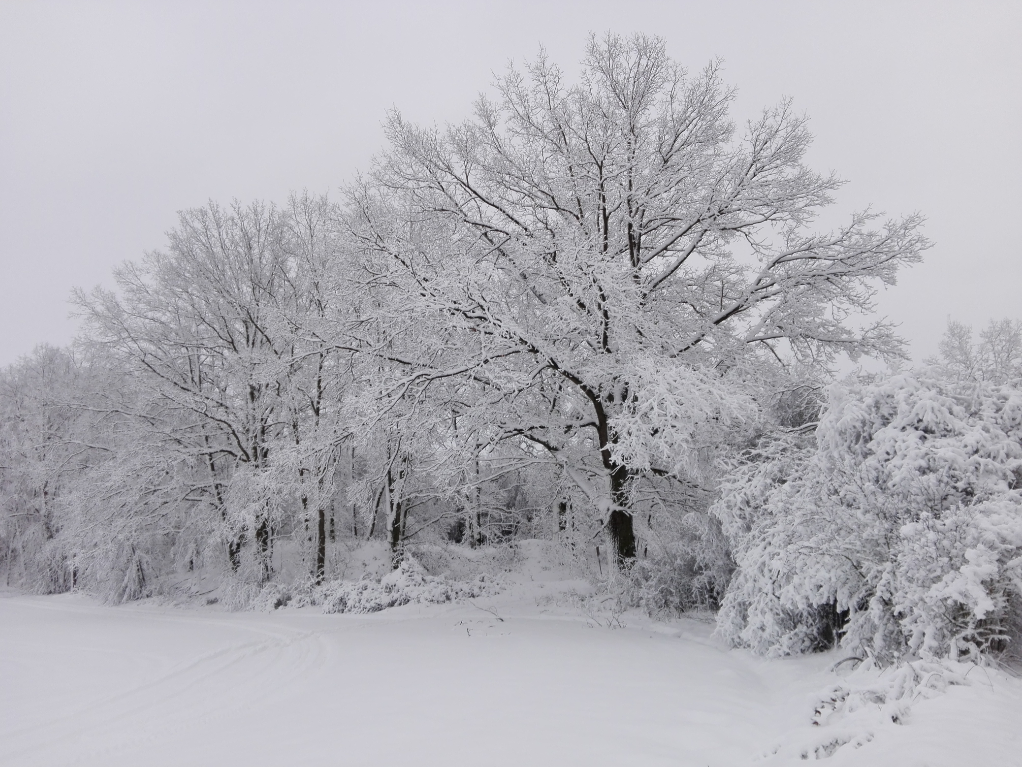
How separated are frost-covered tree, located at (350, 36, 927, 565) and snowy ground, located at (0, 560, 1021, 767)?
3.33m

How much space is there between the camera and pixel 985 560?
3.71 m

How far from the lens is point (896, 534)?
4578 mm

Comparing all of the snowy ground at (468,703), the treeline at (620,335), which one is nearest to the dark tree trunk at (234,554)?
the treeline at (620,335)

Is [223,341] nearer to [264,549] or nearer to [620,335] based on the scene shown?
[264,549]

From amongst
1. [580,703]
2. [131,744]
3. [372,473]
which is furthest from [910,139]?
[372,473]

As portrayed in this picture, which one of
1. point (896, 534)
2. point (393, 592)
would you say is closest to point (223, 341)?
point (393, 592)

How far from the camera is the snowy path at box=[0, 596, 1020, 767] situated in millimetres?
3514

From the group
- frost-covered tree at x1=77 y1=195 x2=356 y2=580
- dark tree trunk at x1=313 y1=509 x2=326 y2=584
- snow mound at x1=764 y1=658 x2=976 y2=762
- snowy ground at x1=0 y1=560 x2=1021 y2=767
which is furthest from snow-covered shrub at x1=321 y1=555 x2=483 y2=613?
snow mound at x1=764 y1=658 x2=976 y2=762

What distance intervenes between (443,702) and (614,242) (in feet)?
24.4

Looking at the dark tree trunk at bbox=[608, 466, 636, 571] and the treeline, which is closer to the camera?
the treeline

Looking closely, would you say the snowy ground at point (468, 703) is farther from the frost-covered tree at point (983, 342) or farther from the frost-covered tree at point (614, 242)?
the frost-covered tree at point (983, 342)

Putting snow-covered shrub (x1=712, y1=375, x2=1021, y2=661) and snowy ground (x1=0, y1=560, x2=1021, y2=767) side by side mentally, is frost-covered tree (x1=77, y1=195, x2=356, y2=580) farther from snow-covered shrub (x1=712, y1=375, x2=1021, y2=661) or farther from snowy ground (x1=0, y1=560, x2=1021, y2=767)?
snow-covered shrub (x1=712, y1=375, x2=1021, y2=661)

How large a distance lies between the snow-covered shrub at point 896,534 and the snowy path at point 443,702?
47cm

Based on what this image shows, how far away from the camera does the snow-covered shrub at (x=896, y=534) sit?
3.87 metres
